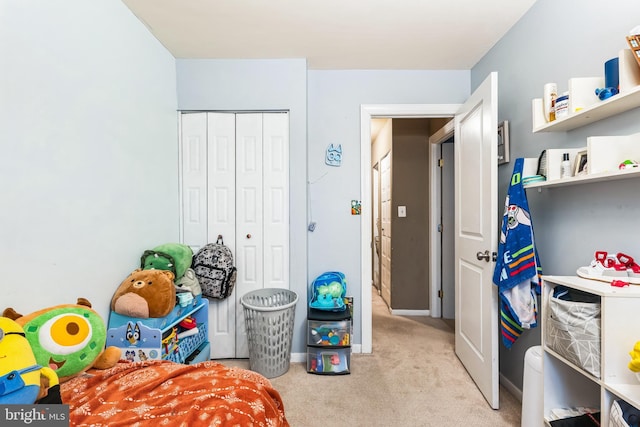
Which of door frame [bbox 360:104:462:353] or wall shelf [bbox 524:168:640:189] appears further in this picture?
door frame [bbox 360:104:462:353]

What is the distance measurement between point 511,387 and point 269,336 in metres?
1.66

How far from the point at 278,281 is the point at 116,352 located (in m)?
1.23

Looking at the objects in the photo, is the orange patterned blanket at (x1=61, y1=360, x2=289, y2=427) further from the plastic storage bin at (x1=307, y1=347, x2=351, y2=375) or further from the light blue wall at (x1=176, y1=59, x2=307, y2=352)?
the light blue wall at (x1=176, y1=59, x2=307, y2=352)

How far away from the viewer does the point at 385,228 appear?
4.18m

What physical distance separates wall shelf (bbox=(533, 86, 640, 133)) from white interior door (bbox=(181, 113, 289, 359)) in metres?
1.71

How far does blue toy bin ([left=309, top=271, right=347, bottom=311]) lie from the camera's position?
2338 mm

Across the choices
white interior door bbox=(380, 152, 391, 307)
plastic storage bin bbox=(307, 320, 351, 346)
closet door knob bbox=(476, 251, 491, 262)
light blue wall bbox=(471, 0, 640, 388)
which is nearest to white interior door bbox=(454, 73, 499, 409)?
closet door knob bbox=(476, 251, 491, 262)

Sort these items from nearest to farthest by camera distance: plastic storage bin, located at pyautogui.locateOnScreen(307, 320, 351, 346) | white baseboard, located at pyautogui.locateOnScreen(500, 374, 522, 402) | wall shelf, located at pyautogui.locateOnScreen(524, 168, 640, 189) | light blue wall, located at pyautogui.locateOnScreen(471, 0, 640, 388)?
wall shelf, located at pyautogui.locateOnScreen(524, 168, 640, 189)
light blue wall, located at pyautogui.locateOnScreen(471, 0, 640, 388)
white baseboard, located at pyautogui.locateOnScreen(500, 374, 522, 402)
plastic storage bin, located at pyautogui.locateOnScreen(307, 320, 351, 346)

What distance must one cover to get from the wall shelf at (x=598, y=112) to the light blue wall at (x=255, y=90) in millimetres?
1573

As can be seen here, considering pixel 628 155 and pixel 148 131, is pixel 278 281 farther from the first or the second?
pixel 628 155

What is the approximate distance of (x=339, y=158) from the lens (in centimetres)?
259

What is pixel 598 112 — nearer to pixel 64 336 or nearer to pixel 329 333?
pixel 329 333

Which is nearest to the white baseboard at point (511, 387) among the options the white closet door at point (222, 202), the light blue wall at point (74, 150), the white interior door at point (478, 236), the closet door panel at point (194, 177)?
the white interior door at point (478, 236)

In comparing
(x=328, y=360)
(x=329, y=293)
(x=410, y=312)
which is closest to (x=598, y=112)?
(x=329, y=293)
